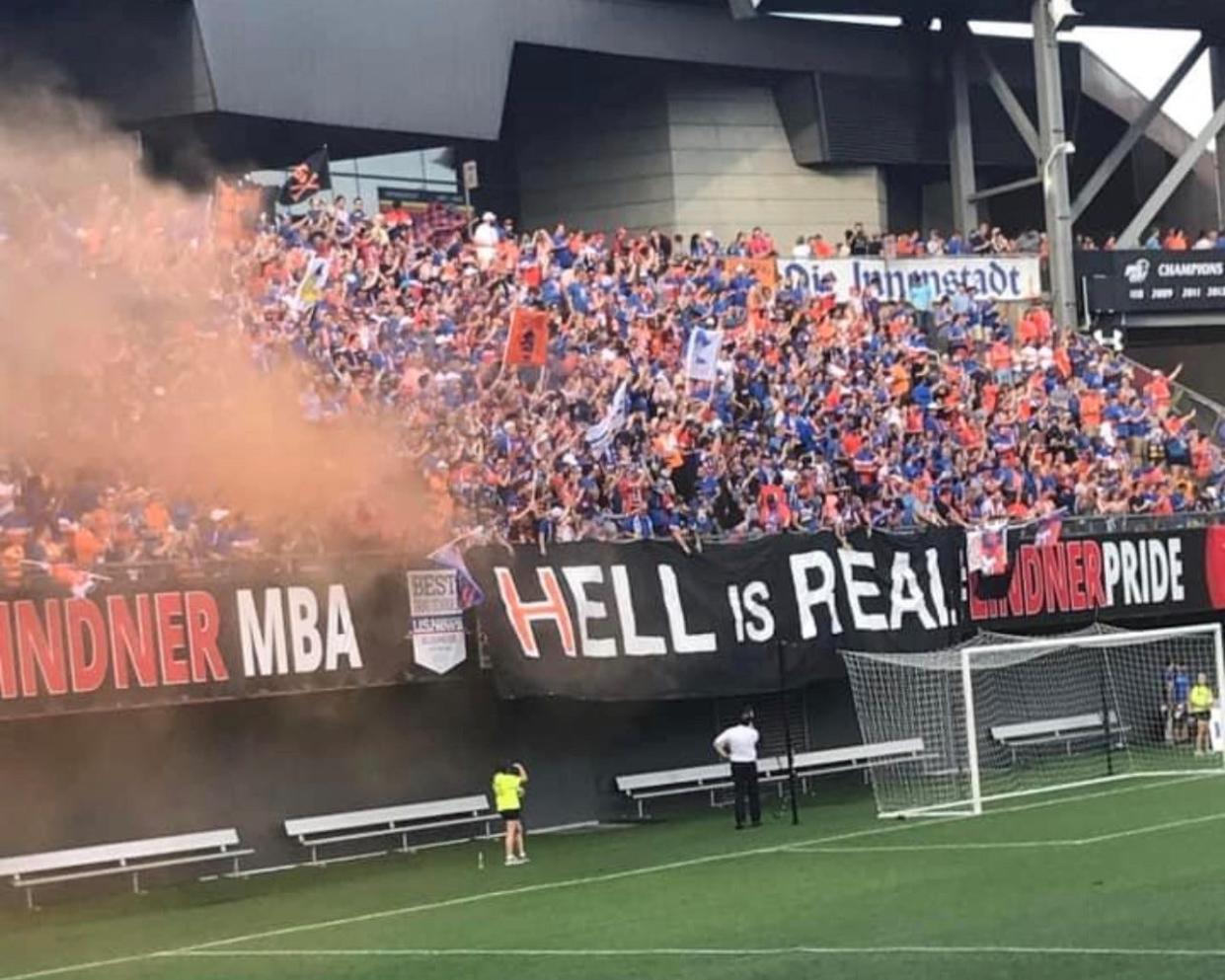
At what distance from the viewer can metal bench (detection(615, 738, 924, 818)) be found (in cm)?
2841

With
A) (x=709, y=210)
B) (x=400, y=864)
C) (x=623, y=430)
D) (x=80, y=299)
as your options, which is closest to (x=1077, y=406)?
(x=709, y=210)

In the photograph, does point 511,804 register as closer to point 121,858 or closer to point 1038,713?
point 121,858

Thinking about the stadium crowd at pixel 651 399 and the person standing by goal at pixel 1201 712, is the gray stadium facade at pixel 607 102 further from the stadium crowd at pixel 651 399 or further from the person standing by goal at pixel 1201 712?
the person standing by goal at pixel 1201 712

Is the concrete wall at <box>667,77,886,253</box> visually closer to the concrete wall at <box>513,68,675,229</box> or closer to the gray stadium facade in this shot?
the gray stadium facade

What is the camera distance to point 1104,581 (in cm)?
3325

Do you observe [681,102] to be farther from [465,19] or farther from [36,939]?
[36,939]

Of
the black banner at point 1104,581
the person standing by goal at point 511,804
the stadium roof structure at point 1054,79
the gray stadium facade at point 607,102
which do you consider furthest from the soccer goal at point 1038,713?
the gray stadium facade at point 607,102

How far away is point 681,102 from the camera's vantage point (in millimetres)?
42906

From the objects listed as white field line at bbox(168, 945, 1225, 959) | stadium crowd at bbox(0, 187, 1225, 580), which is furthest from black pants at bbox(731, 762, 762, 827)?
white field line at bbox(168, 945, 1225, 959)

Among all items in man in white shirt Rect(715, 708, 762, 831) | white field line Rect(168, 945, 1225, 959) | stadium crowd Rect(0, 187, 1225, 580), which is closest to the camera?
white field line Rect(168, 945, 1225, 959)

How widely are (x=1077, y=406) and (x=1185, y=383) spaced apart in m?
13.2

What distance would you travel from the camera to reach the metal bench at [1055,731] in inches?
1272

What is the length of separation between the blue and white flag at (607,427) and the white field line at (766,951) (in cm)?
1100

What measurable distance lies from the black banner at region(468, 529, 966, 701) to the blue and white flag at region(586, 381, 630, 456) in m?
2.11
